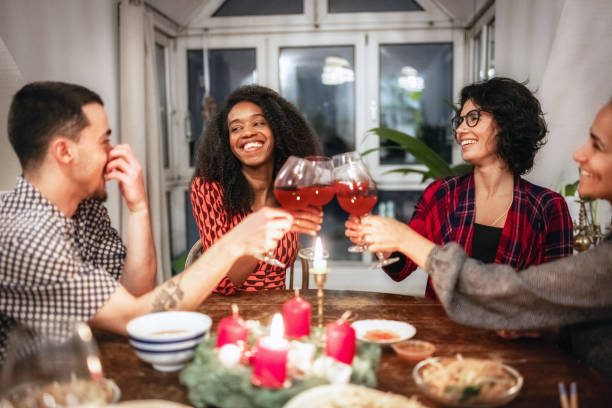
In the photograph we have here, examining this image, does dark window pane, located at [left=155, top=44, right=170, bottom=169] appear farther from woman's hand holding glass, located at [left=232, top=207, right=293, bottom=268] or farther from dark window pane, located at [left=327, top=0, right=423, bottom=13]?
woman's hand holding glass, located at [left=232, top=207, right=293, bottom=268]

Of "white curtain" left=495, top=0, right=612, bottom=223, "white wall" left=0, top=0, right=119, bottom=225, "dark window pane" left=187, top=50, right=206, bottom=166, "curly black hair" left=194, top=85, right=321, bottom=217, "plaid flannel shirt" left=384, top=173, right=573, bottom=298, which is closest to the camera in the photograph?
"plaid flannel shirt" left=384, top=173, right=573, bottom=298

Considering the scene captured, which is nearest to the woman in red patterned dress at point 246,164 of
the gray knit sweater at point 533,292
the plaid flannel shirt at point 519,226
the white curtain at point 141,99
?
the plaid flannel shirt at point 519,226

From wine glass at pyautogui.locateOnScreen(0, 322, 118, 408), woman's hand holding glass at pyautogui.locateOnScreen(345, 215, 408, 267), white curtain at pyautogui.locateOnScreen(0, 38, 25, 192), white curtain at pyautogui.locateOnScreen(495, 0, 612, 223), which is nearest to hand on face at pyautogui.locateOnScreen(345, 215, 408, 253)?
woman's hand holding glass at pyautogui.locateOnScreen(345, 215, 408, 267)

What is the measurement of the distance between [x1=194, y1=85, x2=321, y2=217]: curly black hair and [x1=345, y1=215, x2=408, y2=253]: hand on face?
88 centimetres

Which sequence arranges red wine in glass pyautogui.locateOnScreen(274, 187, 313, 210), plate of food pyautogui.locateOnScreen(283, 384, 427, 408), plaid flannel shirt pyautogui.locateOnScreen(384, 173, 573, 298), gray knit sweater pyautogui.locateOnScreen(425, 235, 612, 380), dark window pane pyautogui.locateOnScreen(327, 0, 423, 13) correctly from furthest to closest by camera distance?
dark window pane pyautogui.locateOnScreen(327, 0, 423, 13) → plaid flannel shirt pyautogui.locateOnScreen(384, 173, 573, 298) → red wine in glass pyautogui.locateOnScreen(274, 187, 313, 210) → gray knit sweater pyautogui.locateOnScreen(425, 235, 612, 380) → plate of food pyautogui.locateOnScreen(283, 384, 427, 408)

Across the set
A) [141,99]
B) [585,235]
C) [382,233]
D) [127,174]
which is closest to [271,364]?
[382,233]

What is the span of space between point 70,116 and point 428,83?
3.79 metres

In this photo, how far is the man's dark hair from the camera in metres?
1.28

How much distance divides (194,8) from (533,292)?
4254mm

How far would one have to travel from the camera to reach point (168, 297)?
1.27 meters

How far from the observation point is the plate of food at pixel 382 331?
122 centimetres

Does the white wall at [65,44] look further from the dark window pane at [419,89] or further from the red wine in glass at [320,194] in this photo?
the dark window pane at [419,89]

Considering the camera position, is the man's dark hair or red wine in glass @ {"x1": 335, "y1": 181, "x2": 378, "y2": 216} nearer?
the man's dark hair

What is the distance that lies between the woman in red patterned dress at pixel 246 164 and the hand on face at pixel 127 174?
0.52m
